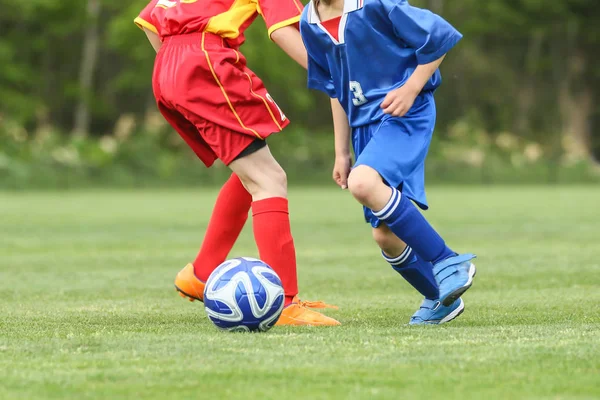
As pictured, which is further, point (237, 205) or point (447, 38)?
point (237, 205)

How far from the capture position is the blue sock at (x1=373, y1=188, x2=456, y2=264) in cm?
464

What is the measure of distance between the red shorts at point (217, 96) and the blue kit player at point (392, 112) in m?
0.29

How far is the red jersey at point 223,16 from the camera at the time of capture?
517 cm

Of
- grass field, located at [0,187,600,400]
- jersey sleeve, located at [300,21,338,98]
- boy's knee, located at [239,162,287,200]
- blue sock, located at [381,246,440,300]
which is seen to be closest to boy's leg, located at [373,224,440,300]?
blue sock, located at [381,246,440,300]

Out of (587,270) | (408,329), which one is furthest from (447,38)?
(587,270)

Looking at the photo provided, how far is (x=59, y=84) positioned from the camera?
37844 mm

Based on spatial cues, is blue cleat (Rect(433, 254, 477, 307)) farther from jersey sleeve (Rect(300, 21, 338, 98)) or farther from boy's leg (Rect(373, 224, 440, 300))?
jersey sleeve (Rect(300, 21, 338, 98))

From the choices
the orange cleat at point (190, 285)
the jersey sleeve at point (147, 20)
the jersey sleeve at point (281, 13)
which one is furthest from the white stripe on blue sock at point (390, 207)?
the jersey sleeve at point (147, 20)

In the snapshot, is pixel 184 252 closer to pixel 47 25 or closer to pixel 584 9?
pixel 47 25

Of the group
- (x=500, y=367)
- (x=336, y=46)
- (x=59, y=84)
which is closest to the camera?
(x=500, y=367)

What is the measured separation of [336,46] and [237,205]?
1182mm

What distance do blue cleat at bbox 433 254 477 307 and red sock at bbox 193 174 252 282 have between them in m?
1.36

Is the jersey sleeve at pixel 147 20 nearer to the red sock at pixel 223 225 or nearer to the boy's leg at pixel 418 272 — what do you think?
the red sock at pixel 223 225

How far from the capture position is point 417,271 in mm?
5023
